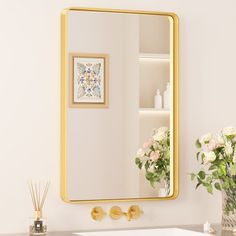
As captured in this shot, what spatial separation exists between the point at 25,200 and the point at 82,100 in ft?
1.59

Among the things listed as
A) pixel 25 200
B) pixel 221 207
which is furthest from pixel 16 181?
pixel 221 207

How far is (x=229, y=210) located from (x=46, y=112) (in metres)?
0.88

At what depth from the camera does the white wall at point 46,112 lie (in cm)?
291

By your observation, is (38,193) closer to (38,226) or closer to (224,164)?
(38,226)

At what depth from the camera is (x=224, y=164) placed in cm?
296

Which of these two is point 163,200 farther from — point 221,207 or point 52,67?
point 52,67

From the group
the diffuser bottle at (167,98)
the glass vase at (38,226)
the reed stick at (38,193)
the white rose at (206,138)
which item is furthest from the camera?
the diffuser bottle at (167,98)

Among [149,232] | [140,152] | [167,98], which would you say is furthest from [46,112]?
[149,232]

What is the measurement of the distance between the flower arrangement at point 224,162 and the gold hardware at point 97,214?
1.50 feet

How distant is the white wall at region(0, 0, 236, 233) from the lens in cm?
291

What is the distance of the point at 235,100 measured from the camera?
3.27 metres

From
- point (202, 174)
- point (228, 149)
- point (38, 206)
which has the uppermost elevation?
point (228, 149)

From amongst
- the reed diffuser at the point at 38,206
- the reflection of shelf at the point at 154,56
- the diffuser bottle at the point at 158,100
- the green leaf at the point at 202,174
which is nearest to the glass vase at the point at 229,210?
the green leaf at the point at 202,174

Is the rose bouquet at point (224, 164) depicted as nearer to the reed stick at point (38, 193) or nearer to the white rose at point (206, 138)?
the white rose at point (206, 138)
